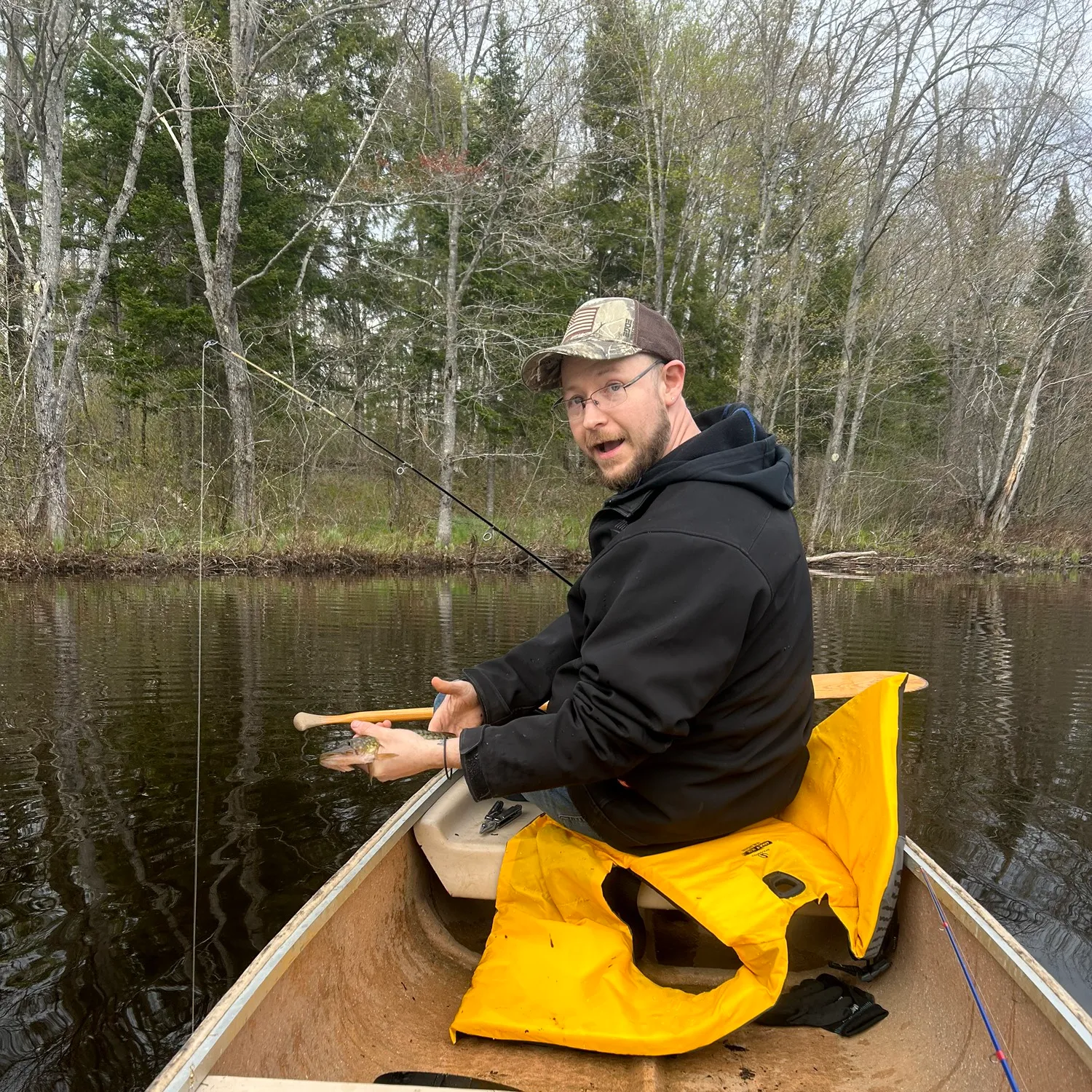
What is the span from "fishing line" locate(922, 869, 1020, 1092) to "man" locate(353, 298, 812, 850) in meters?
0.53

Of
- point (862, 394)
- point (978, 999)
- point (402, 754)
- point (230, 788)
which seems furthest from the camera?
point (862, 394)

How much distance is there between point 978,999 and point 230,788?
3.82 metres

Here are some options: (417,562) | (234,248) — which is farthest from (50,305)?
(417,562)

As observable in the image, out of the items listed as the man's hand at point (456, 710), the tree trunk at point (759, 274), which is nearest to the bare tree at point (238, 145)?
the tree trunk at point (759, 274)

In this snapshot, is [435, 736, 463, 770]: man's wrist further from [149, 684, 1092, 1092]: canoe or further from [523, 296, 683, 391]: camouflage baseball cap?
[523, 296, 683, 391]: camouflage baseball cap

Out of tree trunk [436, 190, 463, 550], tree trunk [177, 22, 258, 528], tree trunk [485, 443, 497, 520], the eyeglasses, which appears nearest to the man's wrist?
the eyeglasses

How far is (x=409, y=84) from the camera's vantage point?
16578 mm

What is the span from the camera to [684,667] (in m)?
1.62

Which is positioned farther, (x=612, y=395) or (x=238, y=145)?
(x=238, y=145)

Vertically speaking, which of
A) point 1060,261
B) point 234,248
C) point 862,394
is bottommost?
point 862,394

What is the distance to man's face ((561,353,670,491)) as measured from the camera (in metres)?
1.99

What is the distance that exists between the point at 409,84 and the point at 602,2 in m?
4.87

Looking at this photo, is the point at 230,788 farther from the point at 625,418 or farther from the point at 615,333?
the point at 615,333

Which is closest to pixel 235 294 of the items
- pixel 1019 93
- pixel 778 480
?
pixel 778 480
